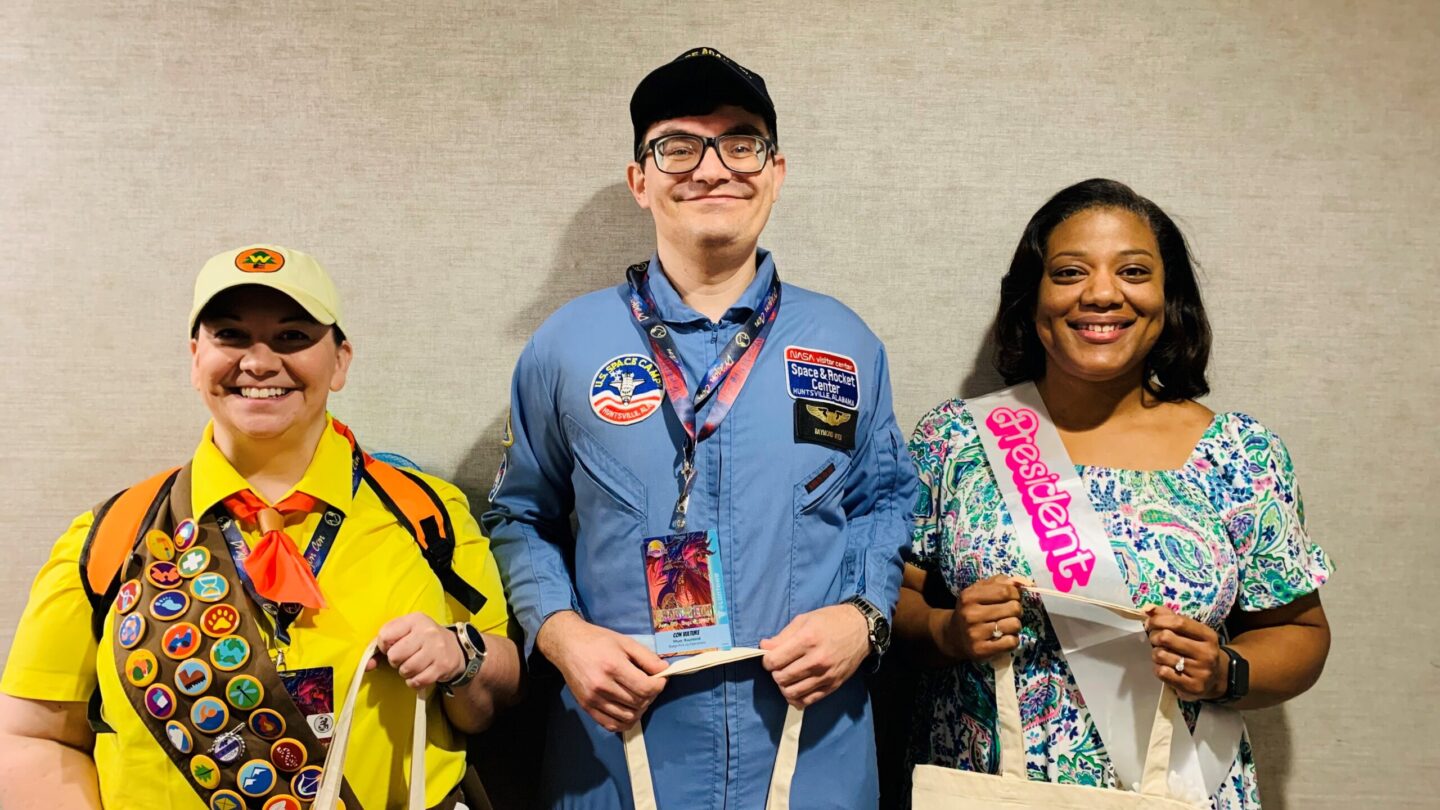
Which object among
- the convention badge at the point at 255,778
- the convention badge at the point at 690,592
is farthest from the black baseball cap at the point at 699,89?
the convention badge at the point at 255,778

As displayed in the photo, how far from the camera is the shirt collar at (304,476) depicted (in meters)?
1.53

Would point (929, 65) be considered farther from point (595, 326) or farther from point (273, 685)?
point (273, 685)

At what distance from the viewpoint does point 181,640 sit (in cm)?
146

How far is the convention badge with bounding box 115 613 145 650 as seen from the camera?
1453mm

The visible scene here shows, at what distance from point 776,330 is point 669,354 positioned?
0.62ft

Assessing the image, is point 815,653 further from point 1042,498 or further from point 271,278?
point 271,278

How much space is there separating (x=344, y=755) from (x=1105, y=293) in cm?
142

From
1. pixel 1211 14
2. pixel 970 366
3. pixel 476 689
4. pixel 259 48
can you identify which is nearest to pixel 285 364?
pixel 476 689

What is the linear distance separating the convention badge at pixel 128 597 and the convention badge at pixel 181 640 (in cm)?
7

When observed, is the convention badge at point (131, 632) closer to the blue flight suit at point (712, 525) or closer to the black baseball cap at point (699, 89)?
the blue flight suit at point (712, 525)

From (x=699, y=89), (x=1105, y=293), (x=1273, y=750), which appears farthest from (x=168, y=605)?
(x=1273, y=750)

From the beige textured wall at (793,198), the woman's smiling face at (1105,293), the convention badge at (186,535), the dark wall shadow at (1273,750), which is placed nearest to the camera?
the convention badge at (186,535)

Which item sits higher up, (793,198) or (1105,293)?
(793,198)

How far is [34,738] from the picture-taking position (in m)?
1.50
